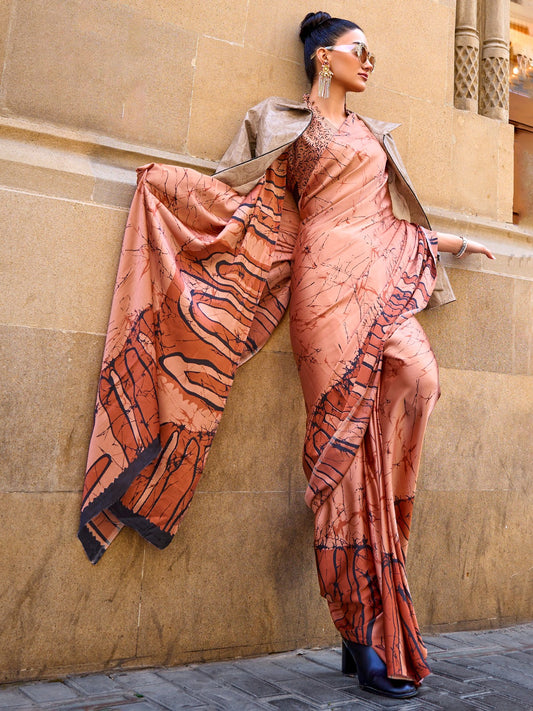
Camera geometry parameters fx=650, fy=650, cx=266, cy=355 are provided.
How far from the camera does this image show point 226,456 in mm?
2805

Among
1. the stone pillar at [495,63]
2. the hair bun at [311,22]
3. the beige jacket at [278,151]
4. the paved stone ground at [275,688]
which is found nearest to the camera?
the paved stone ground at [275,688]

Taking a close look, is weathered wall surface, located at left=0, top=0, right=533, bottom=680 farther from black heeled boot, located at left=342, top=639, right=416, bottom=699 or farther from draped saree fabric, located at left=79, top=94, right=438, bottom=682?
black heeled boot, located at left=342, top=639, right=416, bottom=699

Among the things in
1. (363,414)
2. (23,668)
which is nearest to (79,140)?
(363,414)

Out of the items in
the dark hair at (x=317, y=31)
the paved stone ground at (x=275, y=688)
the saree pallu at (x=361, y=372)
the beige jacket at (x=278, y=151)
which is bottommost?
the paved stone ground at (x=275, y=688)

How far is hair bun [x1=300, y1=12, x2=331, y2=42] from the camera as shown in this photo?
122 inches

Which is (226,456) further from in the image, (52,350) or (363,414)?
(52,350)

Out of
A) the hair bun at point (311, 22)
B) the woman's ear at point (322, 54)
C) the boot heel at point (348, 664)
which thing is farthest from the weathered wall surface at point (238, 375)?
the boot heel at point (348, 664)

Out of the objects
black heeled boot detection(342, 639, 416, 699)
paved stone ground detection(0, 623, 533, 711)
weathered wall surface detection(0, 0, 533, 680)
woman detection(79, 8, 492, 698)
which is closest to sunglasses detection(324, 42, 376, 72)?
woman detection(79, 8, 492, 698)

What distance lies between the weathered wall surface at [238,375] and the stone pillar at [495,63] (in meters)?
0.25

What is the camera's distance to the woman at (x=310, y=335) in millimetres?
2441

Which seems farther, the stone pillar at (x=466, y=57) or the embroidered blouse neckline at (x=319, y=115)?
the stone pillar at (x=466, y=57)

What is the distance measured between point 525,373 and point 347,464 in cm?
161

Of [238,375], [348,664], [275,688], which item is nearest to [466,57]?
[238,375]

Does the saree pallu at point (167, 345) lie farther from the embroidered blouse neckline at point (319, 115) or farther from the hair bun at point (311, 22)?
the hair bun at point (311, 22)
